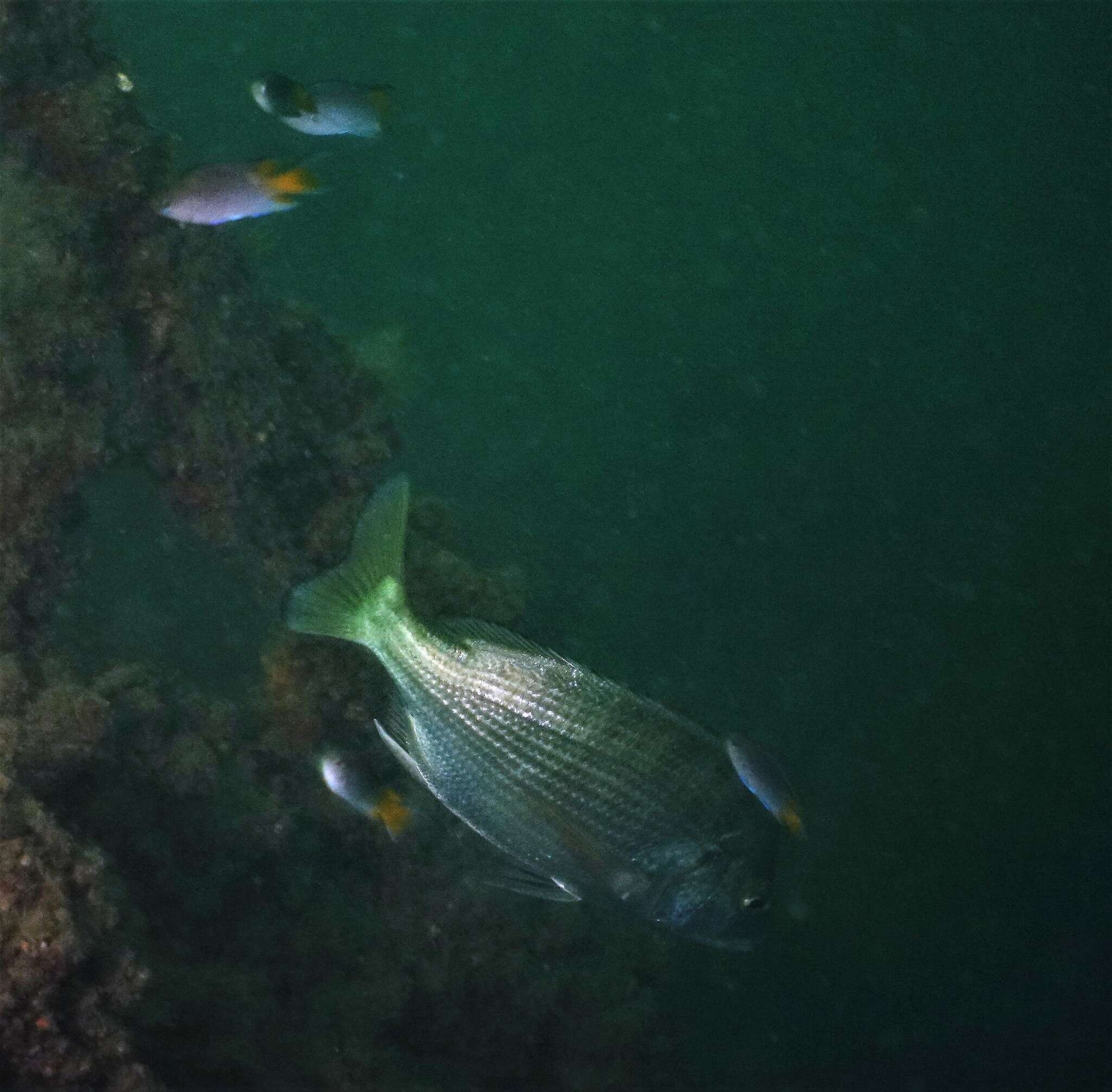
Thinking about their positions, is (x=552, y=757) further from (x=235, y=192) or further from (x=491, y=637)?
(x=235, y=192)

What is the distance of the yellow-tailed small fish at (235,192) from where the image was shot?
4.50m

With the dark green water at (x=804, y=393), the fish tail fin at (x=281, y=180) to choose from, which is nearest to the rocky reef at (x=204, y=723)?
the dark green water at (x=804, y=393)

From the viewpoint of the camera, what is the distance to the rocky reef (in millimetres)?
4312

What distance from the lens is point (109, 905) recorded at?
3482 mm

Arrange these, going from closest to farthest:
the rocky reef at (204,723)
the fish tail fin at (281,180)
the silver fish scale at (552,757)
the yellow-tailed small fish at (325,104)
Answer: the silver fish scale at (552,757), the rocky reef at (204,723), the fish tail fin at (281,180), the yellow-tailed small fish at (325,104)

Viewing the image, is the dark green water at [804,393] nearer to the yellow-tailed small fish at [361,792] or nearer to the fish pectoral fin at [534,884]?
the fish pectoral fin at [534,884]

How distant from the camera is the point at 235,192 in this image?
4535mm

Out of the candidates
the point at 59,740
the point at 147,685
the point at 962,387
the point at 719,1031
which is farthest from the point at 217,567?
the point at 962,387

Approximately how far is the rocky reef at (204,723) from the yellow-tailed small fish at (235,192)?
107 cm

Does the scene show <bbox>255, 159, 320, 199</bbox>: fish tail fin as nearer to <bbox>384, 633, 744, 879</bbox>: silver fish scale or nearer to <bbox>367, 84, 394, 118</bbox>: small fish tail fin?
<bbox>367, 84, 394, 118</bbox>: small fish tail fin

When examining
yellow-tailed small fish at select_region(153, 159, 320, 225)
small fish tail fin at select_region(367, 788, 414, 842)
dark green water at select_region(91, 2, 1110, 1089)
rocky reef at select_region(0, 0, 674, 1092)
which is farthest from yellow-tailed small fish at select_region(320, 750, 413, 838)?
yellow-tailed small fish at select_region(153, 159, 320, 225)

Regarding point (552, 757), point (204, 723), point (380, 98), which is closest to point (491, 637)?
point (552, 757)

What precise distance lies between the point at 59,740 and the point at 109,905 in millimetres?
1194

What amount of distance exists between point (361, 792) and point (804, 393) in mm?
38973
